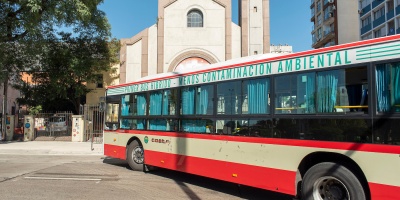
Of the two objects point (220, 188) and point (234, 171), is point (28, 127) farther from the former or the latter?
point (234, 171)

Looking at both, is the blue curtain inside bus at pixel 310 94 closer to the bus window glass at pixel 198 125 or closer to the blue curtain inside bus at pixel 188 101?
the bus window glass at pixel 198 125

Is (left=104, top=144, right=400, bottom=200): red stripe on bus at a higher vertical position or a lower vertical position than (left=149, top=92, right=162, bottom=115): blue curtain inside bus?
lower

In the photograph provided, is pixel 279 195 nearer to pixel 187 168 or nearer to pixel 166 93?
pixel 187 168

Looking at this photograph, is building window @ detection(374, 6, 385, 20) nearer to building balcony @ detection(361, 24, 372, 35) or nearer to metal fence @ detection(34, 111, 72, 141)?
building balcony @ detection(361, 24, 372, 35)

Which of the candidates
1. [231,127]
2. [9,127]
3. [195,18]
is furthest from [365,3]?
[231,127]

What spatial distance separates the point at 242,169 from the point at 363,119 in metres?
2.64

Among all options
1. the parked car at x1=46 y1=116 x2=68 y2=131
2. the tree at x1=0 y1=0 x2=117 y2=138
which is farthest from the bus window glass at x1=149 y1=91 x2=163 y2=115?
the parked car at x1=46 y1=116 x2=68 y2=131

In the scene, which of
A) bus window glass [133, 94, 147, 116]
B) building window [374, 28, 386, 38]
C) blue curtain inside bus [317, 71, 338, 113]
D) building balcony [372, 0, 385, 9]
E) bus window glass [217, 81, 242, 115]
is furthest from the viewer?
building balcony [372, 0, 385, 9]

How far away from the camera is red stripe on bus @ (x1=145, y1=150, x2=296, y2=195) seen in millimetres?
6305

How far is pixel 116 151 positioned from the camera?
11562mm

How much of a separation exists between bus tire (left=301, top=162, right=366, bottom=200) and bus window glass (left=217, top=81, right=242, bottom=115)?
205cm

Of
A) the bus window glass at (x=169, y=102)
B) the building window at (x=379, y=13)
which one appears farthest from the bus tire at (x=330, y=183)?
the building window at (x=379, y=13)

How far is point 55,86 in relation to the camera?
82.0 feet

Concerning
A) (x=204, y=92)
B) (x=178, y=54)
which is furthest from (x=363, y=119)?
(x=178, y=54)
